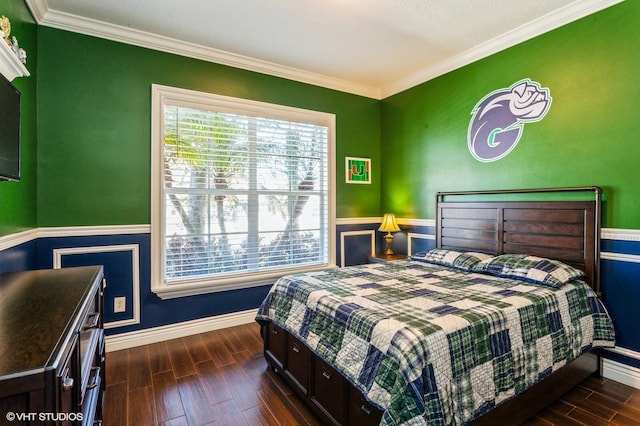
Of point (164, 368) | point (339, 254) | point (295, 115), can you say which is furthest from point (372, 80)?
point (164, 368)

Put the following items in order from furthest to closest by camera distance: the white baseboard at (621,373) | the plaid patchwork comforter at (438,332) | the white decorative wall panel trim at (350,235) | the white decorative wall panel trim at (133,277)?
the white decorative wall panel trim at (350,235) < the white decorative wall panel trim at (133,277) < the white baseboard at (621,373) < the plaid patchwork comforter at (438,332)

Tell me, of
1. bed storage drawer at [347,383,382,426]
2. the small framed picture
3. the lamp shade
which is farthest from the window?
bed storage drawer at [347,383,382,426]

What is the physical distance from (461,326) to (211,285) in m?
2.33

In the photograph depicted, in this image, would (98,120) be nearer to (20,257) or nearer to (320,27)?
(20,257)

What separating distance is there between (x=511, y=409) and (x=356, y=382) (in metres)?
0.88

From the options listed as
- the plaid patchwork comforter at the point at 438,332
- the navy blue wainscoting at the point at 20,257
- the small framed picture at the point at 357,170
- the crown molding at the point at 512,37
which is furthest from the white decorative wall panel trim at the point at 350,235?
the navy blue wainscoting at the point at 20,257

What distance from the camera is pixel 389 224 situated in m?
3.89

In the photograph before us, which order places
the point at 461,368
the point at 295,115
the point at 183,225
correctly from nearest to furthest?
the point at 461,368 < the point at 183,225 < the point at 295,115

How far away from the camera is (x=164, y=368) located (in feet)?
8.11

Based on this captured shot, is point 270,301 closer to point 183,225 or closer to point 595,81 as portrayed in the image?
point 183,225

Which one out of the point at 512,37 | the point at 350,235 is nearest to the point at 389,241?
the point at 350,235

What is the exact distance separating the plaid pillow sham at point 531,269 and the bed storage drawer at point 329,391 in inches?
62.1

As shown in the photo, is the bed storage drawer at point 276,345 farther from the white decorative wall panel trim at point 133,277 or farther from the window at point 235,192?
the white decorative wall panel trim at point 133,277

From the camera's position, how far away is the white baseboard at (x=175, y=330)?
2.78 meters
